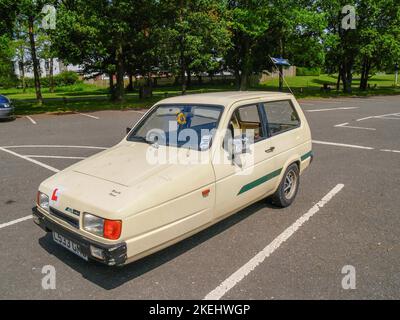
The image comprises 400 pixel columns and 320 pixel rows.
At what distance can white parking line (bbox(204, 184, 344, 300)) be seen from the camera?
11.1 feet

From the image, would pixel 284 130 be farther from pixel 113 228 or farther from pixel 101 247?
pixel 101 247

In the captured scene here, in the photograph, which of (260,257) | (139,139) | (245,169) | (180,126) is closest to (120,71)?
(139,139)

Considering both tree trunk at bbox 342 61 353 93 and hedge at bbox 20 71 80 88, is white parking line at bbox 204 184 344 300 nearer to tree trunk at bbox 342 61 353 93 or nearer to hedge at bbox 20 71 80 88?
tree trunk at bbox 342 61 353 93

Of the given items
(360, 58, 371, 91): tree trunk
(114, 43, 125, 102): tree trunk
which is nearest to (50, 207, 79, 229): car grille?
(114, 43, 125, 102): tree trunk

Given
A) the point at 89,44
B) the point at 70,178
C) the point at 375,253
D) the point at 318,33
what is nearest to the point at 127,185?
the point at 70,178

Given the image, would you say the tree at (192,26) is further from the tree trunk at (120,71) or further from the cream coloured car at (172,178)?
the cream coloured car at (172,178)

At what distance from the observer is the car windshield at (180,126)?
4.23 metres

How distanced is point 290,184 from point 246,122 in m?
1.20

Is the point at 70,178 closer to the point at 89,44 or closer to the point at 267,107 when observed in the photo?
the point at 267,107

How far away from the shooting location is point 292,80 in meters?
51.9

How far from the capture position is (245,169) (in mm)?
4348
